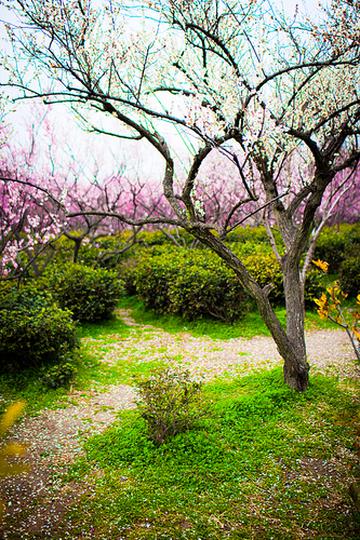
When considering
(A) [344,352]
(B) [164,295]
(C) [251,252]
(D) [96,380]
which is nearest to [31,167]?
(B) [164,295]

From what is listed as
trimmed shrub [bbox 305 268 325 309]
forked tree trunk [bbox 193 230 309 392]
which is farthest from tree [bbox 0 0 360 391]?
trimmed shrub [bbox 305 268 325 309]

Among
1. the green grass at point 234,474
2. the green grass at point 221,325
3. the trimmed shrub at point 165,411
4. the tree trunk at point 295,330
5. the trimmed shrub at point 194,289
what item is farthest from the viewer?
the trimmed shrub at point 194,289

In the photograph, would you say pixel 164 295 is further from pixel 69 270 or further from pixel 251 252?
pixel 251 252

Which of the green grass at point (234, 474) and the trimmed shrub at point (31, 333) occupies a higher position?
the trimmed shrub at point (31, 333)

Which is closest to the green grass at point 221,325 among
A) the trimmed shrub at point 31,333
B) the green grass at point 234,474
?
the trimmed shrub at point 31,333

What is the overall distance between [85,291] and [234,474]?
4.50 m

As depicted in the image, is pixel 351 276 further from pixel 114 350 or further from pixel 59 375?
pixel 59 375

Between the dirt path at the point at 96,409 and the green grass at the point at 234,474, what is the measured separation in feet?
0.58

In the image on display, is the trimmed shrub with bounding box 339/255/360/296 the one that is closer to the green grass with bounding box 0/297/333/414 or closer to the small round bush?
the green grass with bounding box 0/297/333/414

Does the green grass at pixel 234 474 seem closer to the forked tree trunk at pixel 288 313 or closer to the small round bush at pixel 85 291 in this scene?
the forked tree trunk at pixel 288 313

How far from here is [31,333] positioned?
179 inches

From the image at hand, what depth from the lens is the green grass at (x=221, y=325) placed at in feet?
21.4

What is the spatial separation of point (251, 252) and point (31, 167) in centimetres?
517

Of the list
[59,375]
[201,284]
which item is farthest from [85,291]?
[59,375]
